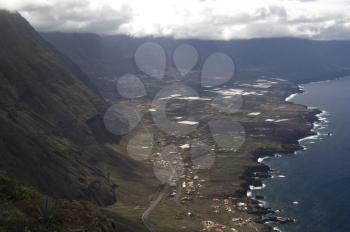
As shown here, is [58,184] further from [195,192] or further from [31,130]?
[195,192]

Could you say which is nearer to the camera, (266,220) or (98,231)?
A: (98,231)

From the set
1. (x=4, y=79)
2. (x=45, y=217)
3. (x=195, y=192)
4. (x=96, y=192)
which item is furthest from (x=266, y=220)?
(x=4, y=79)

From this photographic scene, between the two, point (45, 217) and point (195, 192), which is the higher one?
point (45, 217)

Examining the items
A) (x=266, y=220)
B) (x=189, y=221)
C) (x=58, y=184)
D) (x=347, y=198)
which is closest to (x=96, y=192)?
(x=58, y=184)

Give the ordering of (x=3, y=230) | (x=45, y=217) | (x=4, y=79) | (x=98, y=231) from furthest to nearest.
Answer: (x=4, y=79) < (x=98, y=231) < (x=45, y=217) < (x=3, y=230)

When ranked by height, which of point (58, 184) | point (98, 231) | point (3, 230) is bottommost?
point (58, 184)

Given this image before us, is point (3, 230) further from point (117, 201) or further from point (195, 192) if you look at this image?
point (195, 192)

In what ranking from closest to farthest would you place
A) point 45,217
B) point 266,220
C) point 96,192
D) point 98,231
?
point 45,217, point 98,231, point 266,220, point 96,192

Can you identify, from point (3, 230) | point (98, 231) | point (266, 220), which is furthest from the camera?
point (266, 220)

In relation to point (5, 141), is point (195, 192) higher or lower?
lower
